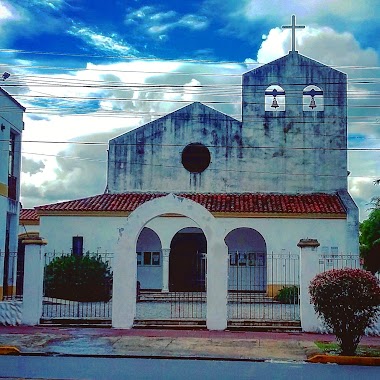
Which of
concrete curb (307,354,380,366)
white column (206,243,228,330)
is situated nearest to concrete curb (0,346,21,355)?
white column (206,243,228,330)

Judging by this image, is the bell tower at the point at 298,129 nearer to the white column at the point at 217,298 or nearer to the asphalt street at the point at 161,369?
the white column at the point at 217,298

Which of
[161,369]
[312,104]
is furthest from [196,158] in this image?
[161,369]

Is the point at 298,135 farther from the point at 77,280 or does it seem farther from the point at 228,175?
the point at 77,280

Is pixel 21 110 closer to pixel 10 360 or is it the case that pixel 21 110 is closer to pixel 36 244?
pixel 36 244

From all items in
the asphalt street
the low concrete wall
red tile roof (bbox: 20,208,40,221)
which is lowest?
the asphalt street

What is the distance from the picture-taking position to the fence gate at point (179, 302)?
18.5 meters

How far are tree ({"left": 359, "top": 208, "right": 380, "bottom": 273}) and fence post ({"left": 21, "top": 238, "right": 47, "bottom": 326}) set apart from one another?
20819 millimetres

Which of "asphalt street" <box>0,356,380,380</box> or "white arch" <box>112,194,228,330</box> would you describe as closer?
"asphalt street" <box>0,356,380,380</box>

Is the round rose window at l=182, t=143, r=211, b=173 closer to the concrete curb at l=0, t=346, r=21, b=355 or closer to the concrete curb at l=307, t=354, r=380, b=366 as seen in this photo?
the concrete curb at l=0, t=346, r=21, b=355

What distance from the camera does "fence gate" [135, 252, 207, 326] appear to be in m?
18.5

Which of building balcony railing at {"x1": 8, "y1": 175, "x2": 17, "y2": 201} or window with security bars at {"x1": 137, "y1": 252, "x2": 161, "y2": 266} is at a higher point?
building balcony railing at {"x1": 8, "y1": 175, "x2": 17, "y2": 201}

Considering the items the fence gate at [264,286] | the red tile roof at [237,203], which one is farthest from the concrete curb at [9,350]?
the red tile roof at [237,203]

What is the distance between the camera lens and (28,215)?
35.7 metres

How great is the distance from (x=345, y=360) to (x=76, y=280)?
14.5 meters
